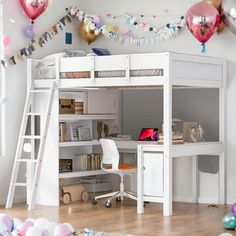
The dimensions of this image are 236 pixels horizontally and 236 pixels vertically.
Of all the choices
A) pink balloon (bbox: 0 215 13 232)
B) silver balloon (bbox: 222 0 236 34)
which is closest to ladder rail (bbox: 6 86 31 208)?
pink balloon (bbox: 0 215 13 232)

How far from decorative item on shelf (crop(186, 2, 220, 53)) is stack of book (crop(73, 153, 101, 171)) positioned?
207 centimetres

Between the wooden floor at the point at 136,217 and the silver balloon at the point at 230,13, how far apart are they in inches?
78.6

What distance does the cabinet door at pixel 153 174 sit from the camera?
299 inches

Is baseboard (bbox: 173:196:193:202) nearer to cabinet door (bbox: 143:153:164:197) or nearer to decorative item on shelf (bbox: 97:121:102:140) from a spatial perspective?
cabinet door (bbox: 143:153:164:197)

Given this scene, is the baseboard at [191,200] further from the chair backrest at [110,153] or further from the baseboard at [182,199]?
the chair backrest at [110,153]

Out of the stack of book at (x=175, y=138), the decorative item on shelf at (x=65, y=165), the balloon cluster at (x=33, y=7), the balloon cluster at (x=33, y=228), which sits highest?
the balloon cluster at (x=33, y=7)

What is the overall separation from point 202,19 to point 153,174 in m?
1.72

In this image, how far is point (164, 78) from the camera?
744cm

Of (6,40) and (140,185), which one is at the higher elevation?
(6,40)

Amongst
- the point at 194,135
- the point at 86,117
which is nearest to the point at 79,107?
the point at 86,117

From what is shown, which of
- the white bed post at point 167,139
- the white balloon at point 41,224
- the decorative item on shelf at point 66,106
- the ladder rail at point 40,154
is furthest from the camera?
the decorative item on shelf at point 66,106

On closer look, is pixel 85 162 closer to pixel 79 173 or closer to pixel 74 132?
pixel 79 173

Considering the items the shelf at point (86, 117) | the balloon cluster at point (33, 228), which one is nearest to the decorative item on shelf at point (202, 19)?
the shelf at point (86, 117)

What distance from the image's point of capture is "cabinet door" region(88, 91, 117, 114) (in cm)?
884
